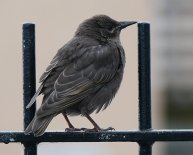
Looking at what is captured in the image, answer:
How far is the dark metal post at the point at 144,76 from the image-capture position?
5393 millimetres

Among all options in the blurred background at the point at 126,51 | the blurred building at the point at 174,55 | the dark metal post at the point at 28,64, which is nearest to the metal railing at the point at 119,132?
the dark metal post at the point at 28,64

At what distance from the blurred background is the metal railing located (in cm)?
1592

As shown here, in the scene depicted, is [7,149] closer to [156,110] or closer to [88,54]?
[156,110]

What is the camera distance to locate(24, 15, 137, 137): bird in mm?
6645

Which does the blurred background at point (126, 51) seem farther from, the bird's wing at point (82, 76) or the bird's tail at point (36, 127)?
the bird's tail at point (36, 127)

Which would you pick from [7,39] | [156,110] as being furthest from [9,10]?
[156,110]

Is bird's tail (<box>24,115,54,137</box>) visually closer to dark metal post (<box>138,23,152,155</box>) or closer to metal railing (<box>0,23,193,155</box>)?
metal railing (<box>0,23,193,155</box>)

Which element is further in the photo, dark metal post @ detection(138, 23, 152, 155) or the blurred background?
the blurred background

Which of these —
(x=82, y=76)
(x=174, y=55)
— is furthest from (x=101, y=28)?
(x=174, y=55)

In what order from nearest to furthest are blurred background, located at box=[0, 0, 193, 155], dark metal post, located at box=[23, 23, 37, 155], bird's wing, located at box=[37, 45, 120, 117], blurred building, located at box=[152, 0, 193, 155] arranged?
1. dark metal post, located at box=[23, 23, 37, 155]
2. bird's wing, located at box=[37, 45, 120, 117]
3. blurred background, located at box=[0, 0, 193, 155]
4. blurred building, located at box=[152, 0, 193, 155]

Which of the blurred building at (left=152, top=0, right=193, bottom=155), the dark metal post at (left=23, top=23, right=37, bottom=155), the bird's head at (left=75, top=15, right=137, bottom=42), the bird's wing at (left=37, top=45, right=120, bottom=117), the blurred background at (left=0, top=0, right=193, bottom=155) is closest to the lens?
the dark metal post at (left=23, top=23, right=37, bottom=155)

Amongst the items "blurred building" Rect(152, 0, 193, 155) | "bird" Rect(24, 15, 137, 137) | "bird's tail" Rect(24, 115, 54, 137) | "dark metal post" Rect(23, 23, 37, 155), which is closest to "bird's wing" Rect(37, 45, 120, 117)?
"bird" Rect(24, 15, 137, 137)

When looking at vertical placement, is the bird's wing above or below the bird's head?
below

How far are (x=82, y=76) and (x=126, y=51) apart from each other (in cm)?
1532
